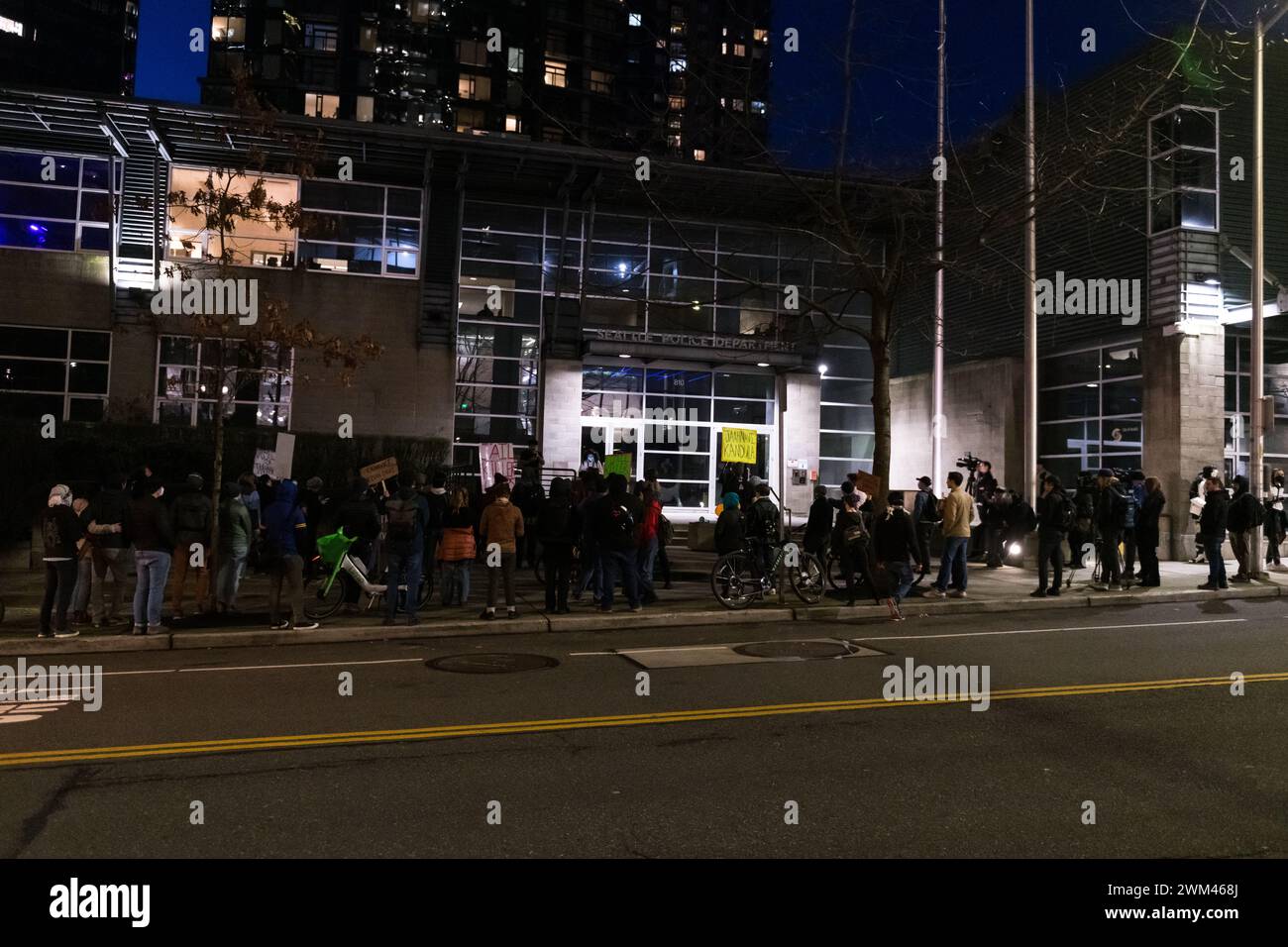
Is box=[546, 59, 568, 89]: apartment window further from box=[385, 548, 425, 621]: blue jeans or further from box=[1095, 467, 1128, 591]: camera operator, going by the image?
box=[385, 548, 425, 621]: blue jeans

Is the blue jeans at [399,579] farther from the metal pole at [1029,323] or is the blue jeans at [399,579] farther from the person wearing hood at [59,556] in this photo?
the metal pole at [1029,323]

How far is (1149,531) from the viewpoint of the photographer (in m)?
15.9

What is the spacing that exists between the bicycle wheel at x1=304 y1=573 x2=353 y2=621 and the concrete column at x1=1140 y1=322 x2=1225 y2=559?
1716cm

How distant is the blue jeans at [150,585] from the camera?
11.5 meters

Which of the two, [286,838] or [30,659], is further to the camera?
[30,659]

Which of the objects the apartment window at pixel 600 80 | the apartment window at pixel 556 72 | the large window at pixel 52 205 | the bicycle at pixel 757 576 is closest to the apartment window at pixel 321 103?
the apartment window at pixel 556 72

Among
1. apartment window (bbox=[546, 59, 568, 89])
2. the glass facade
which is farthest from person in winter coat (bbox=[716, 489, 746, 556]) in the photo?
apartment window (bbox=[546, 59, 568, 89])

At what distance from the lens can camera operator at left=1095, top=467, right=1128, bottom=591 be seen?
611 inches

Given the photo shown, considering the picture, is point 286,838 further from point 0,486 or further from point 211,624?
point 0,486

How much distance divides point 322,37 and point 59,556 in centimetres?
6303

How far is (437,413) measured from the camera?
26312mm

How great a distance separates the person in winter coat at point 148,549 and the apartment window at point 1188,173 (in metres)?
20.7

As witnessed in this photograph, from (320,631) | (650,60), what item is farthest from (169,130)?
(650,60)

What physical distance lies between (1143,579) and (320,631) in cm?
1308
